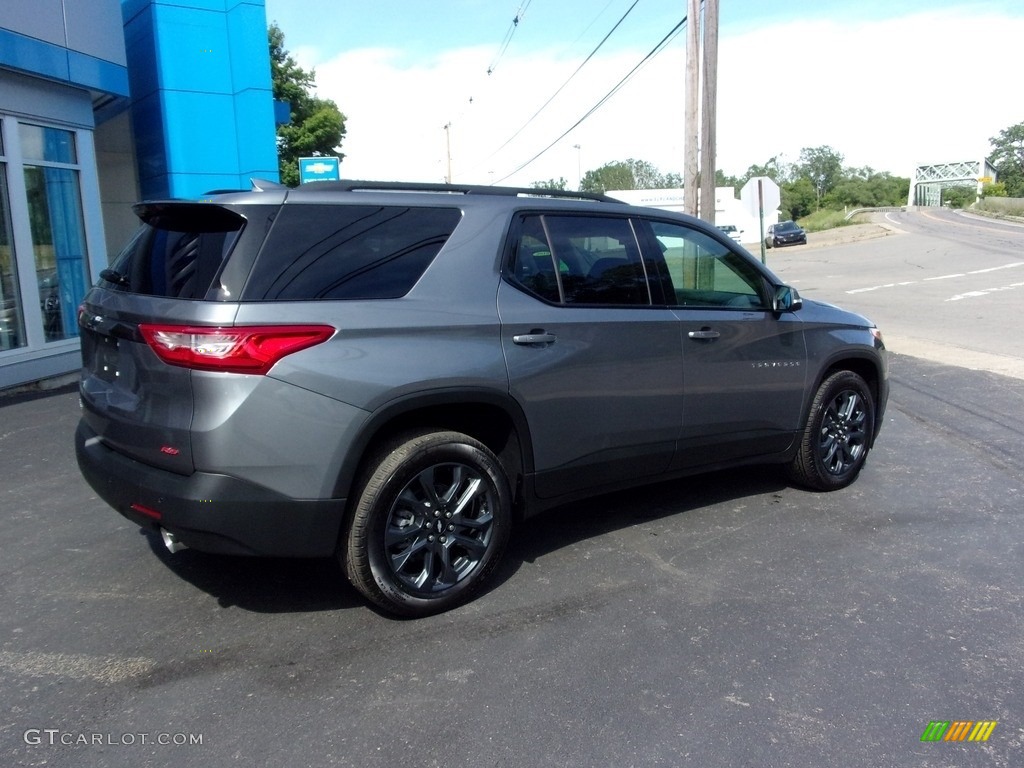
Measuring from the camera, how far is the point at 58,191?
436 inches

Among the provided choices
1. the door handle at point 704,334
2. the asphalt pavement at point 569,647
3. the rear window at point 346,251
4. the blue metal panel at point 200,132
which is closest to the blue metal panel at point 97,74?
the blue metal panel at point 200,132

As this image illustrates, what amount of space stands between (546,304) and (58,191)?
9405 millimetres

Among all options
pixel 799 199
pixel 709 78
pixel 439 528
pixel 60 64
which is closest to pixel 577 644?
pixel 439 528

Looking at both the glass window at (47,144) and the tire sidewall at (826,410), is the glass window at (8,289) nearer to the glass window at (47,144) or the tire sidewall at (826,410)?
the glass window at (47,144)

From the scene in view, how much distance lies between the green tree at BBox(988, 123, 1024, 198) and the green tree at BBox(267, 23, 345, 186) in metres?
114

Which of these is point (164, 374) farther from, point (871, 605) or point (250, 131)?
point (250, 131)

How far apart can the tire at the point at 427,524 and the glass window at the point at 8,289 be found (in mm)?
8206

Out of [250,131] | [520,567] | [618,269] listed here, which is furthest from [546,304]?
[250,131]

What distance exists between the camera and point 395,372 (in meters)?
3.57

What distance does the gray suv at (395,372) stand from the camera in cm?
335

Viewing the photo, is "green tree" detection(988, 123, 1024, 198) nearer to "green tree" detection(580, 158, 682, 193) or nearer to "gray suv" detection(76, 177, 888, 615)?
"green tree" detection(580, 158, 682, 193)

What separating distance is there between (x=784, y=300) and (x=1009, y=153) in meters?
145

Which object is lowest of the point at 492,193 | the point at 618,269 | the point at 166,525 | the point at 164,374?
the point at 166,525

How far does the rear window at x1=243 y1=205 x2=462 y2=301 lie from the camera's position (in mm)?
3457
